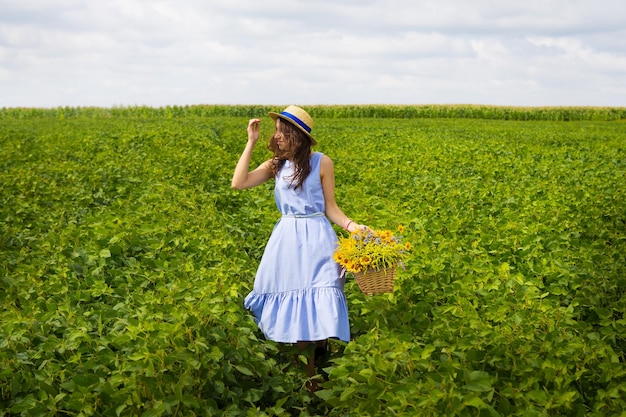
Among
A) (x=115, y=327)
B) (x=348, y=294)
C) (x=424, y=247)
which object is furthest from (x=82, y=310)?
(x=424, y=247)

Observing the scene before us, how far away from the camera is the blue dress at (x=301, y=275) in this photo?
15.7ft

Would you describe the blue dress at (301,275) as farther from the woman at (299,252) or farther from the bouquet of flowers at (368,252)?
the bouquet of flowers at (368,252)

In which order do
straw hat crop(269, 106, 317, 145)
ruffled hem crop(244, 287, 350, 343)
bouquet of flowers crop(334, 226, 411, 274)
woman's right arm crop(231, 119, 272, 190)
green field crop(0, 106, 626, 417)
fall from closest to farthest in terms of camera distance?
green field crop(0, 106, 626, 417)
bouquet of flowers crop(334, 226, 411, 274)
ruffled hem crop(244, 287, 350, 343)
straw hat crop(269, 106, 317, 145)
woman's right arm crop(231, 119, 272, 190)

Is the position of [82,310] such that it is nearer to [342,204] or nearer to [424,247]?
[424,247]

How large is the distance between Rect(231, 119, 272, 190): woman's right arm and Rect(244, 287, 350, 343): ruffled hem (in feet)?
2.64

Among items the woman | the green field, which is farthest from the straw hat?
the green field

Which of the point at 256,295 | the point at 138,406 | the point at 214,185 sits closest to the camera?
the point at 138,406

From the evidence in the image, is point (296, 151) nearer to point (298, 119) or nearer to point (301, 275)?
point (298, 119)

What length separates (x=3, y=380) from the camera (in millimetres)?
4375

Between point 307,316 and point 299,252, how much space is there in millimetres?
425

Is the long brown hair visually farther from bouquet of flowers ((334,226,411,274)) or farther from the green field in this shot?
bouquet of flowers ((334,226,411,274))

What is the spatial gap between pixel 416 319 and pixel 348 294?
1.27 metres

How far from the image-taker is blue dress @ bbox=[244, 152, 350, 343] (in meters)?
4.80

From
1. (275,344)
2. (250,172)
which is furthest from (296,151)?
(275,344)
